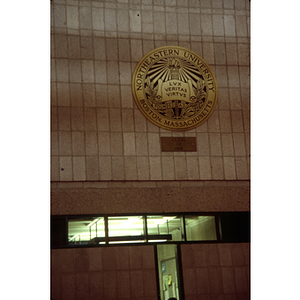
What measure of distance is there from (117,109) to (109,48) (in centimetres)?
134

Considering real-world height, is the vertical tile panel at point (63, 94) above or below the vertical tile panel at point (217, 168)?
above

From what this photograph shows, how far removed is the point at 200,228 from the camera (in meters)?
7.90

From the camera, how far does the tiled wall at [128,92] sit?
7.82 metres

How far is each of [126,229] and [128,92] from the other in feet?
9.32

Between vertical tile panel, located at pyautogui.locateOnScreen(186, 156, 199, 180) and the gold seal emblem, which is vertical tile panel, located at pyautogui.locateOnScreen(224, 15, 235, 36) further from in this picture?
vertical tile panel, located at pyautogui.locateOnScreen(186, 156, 199, 180)

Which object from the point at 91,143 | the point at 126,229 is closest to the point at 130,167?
the point at 91,143

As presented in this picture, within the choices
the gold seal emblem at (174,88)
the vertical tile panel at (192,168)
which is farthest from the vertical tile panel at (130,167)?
the vertical tile panel at (192,168)

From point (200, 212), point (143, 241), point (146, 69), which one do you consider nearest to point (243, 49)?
point (146, 69)

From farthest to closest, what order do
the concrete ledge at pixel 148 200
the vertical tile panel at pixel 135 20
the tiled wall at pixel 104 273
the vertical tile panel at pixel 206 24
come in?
the vertical tile panel at pixel 206 24
the vertical tile panel at pixel 135 20
the concrete ledge at pixel 148 200
the tiled wall at pixel 104 273

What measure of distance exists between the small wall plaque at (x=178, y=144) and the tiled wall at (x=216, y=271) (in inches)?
78.2

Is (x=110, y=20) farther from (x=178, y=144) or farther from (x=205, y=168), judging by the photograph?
(x=205, y=168)

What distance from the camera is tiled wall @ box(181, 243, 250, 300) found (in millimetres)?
7590

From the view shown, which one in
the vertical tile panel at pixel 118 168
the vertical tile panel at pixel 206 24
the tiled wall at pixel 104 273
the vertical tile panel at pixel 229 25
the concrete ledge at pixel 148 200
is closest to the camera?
the tiled wall at pixel 104 273

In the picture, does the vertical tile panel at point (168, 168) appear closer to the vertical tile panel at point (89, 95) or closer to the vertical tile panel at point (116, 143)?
the vertical tile panel at point (116, 143)
